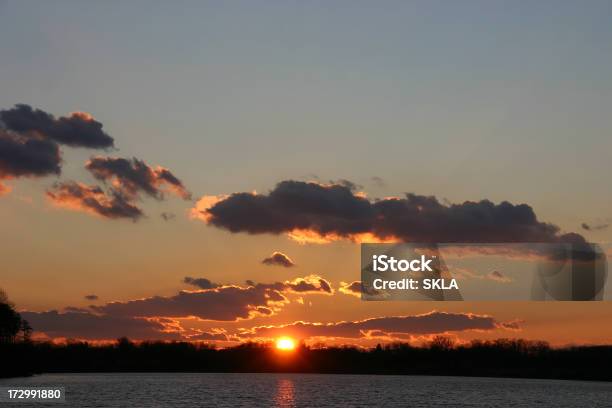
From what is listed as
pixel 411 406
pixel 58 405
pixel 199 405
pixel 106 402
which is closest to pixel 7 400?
pixel 58 405

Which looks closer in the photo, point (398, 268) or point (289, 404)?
point (398, 268)

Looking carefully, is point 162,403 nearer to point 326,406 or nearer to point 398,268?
point 326,406

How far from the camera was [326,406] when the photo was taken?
184750mm

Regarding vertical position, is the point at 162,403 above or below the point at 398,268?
below

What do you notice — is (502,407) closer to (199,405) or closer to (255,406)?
(255,406)

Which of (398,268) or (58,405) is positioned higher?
(398,268)

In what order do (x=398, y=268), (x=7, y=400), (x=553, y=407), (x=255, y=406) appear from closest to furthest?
1. (x=398, y=268)
2. (x=7, y=400)
3. (x=255, y=406)
4. (x=553, y=407)

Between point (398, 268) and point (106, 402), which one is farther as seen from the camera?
point (106, 402)

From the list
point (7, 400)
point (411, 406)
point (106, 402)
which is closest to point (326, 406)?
Result: point (411, 406)

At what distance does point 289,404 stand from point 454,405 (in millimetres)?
41361

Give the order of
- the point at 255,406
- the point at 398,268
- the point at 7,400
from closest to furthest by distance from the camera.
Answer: the point at 398,268
the point at 7,400
the point at 255,406

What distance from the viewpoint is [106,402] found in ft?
640

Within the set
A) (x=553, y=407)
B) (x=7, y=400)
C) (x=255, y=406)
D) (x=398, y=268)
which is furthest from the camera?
(x=553, y=407)

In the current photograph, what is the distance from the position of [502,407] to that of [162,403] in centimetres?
8258
